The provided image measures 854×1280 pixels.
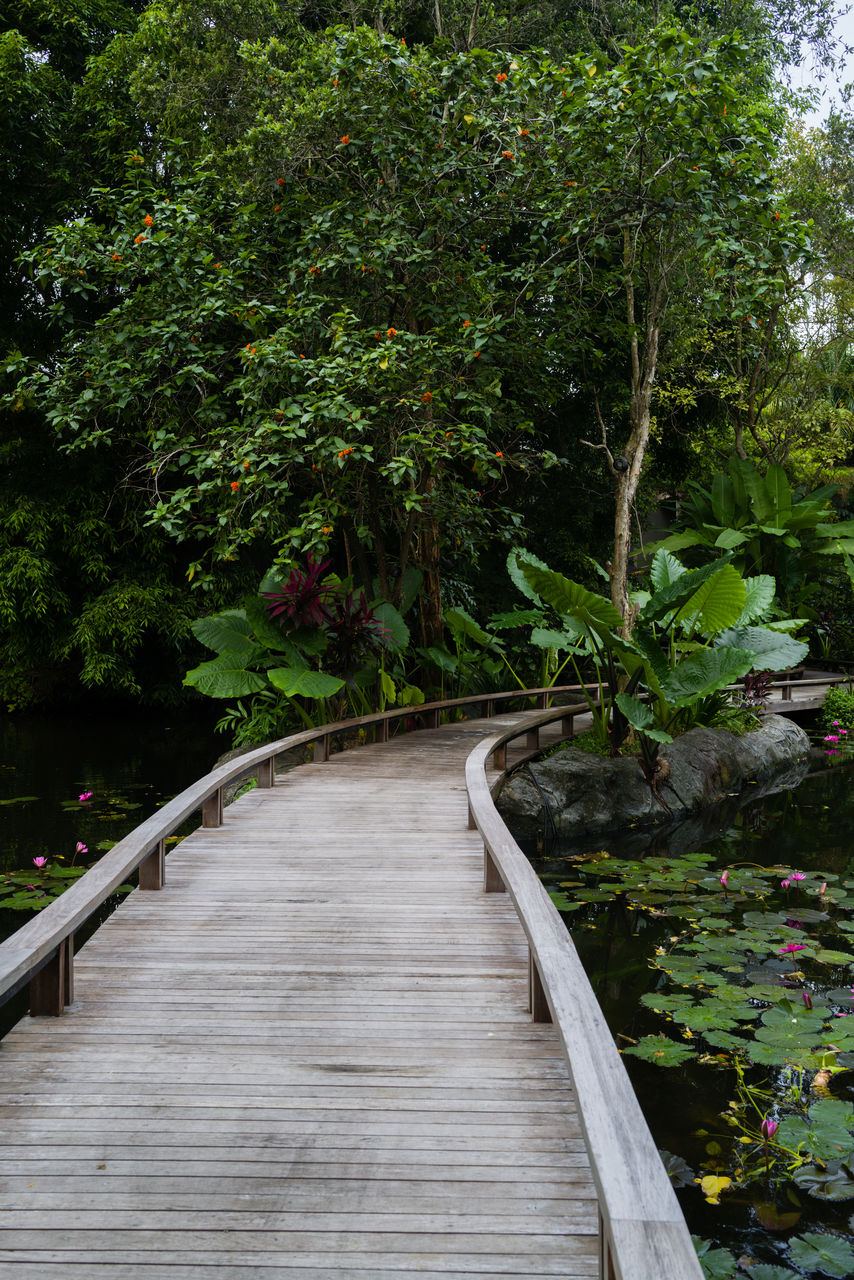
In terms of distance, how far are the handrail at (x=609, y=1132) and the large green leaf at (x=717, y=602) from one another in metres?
4.57

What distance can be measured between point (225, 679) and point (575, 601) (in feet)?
9.01

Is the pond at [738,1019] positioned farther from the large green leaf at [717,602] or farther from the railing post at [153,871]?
the railing post at [153,871]

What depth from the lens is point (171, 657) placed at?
14234 mm

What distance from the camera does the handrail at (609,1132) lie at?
1.35 metres

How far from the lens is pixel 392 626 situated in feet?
27.4

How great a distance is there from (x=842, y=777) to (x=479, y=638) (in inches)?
161

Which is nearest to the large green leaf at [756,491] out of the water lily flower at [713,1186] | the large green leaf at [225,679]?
the large green leaf at [225,679]

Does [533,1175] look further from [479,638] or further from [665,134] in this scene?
[479,638]

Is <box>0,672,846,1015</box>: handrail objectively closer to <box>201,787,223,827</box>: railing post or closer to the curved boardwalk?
<box>201,787,223,827</box>: railing post

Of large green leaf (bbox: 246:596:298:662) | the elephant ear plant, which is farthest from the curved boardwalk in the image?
large green leaf (bbox: 246:596:298:662)

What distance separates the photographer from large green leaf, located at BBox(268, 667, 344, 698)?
7.09 m

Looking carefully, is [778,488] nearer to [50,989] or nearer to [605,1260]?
[50,989]

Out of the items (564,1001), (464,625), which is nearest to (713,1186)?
(564,1001)

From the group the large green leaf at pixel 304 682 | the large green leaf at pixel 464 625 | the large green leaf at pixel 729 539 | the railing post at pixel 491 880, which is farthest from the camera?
the large green leaf at pixel 729 539
